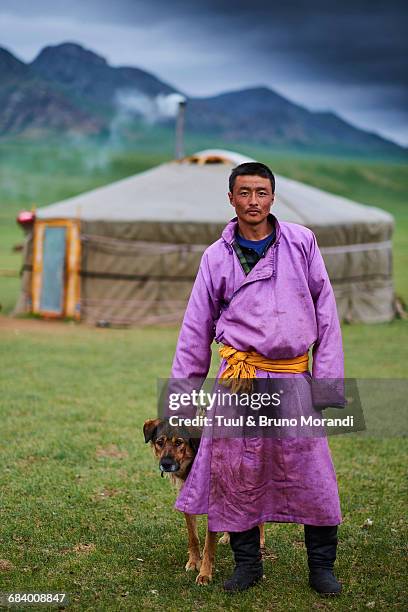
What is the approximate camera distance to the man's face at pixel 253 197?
3277 mm

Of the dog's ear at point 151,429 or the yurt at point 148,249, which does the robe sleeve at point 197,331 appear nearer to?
the dog's ear at point 151,429

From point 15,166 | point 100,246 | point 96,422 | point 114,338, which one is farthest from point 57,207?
point 15,166

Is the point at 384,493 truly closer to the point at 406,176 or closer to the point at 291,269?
the point at 291,269

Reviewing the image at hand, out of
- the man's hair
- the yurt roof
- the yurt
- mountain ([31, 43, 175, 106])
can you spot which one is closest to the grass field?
the man's hair

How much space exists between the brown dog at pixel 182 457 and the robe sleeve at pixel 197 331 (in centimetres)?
27

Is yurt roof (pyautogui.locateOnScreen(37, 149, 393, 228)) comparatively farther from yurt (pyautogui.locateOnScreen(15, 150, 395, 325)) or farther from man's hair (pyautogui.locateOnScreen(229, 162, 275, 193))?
man's hair (pyautogui.locateOnScreen(229, 162, 275, 193))

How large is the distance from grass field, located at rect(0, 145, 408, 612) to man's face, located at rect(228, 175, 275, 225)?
1442 millimetres

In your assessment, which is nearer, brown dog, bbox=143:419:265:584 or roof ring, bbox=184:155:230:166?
brown dog, bbox=143:419:265:584

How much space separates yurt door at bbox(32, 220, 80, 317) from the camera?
12227mm

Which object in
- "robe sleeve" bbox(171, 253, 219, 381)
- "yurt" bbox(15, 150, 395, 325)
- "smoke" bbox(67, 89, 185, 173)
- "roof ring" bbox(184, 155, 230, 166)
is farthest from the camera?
"smoke" bbox(67, 89, 185, 173)

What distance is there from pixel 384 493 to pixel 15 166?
79.1 metres

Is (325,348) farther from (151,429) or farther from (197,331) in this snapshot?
(151,429)

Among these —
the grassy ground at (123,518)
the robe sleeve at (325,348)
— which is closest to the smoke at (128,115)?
the grassy ground at (123,518)

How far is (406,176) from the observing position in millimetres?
81125
